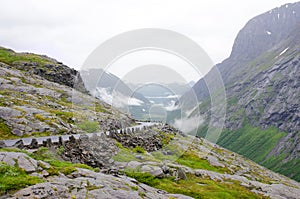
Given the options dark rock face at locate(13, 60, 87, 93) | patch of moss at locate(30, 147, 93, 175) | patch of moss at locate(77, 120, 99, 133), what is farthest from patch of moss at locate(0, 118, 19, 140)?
dark rock face at locate(13, 60, 87, 93)

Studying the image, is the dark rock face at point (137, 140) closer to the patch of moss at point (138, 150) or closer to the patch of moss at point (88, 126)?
the patch of moss at point (138, 150)

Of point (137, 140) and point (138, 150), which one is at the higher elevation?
point (137, 140)

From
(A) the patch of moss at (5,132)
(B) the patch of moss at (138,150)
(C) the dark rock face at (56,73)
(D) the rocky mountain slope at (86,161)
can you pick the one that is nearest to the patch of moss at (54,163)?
(D) the rocky mountain slope at (86,161)

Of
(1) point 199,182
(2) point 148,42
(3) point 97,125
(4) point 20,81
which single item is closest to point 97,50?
(2) point 148,42

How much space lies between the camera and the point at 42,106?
6769cm

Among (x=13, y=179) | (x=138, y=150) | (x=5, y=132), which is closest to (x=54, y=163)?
(x=13, y=179)

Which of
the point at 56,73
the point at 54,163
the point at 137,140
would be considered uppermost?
the point at 56,73

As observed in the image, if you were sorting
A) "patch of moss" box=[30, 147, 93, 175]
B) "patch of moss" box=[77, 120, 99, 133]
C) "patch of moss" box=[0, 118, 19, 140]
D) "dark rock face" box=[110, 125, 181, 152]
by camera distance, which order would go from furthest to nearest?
1. "patch of moss" box=[77, 120, 99, 133]
2. "dark rock face" box=[110, 125, 181, 152]
3. "patch of moss" box=[0, 118, 19, 140]
4. "patch of moss" box=[30, 147, 93, 175]

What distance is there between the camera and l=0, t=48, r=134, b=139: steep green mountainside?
51688mm

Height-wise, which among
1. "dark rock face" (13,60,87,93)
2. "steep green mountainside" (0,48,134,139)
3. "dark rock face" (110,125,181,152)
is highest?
"dark rock face" (13,60,87,93)

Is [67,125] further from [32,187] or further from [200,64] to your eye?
[32,187]

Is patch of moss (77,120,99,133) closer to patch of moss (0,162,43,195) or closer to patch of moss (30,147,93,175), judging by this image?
patch of moss (30,147,93,175)

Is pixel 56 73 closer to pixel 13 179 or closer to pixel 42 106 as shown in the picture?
pixel 42 106

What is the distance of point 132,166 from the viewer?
133 feet
